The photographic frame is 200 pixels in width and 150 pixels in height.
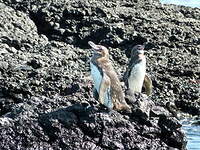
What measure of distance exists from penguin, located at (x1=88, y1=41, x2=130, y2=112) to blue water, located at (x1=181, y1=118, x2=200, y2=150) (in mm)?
3058

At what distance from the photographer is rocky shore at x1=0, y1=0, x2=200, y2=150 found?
10.8 metres

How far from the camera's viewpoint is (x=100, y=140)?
36.0ft

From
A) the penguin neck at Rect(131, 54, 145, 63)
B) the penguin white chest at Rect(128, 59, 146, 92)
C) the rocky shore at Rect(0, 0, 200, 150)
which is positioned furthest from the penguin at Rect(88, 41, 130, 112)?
the penguin neck at Rect(131, 54, 145, 63)

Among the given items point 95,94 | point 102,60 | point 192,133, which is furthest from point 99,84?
point 192,133

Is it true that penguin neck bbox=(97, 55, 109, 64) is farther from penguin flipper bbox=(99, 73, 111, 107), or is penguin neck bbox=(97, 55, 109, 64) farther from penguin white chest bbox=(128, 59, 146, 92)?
penguin white chest bbox=(128, 59, 146, 92)

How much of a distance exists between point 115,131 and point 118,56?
29.4ft

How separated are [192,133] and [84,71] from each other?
3402mm

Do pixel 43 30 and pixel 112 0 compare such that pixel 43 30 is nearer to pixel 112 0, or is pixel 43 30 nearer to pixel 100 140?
pixel 112 0

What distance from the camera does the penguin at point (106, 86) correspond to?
11.6m

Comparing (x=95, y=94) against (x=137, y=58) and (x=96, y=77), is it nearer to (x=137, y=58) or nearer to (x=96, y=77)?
(x=96, y=77)

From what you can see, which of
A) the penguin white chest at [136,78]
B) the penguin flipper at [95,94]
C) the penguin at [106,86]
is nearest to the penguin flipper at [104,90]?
the penguin at [106,86]

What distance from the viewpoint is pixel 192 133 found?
15797mm

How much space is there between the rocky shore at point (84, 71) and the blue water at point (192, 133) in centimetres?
48

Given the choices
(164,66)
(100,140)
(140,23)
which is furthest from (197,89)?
(100,140)
